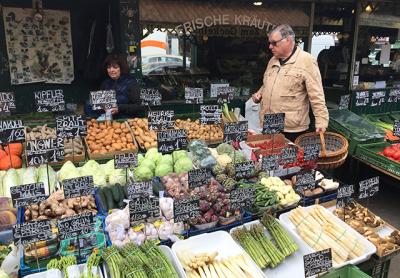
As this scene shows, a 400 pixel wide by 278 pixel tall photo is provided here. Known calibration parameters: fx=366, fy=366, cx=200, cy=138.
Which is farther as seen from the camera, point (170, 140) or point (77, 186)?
point (170, 140)

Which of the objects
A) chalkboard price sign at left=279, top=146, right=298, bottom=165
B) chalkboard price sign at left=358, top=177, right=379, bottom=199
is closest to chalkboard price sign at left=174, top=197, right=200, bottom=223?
chalkboard price sign at left=279, top=146, right=298, bottom=165

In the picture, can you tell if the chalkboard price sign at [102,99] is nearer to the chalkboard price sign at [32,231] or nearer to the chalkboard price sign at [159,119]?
the chalkboard price sign at [159,119]

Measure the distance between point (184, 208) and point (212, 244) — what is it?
0.47 metres

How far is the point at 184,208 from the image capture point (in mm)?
2902

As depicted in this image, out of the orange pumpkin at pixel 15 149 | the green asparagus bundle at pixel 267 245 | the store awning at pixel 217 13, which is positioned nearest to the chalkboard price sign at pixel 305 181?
the green asparagus bundle at pixel 267 245

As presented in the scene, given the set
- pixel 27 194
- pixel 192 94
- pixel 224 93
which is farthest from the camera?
pixel 224 93

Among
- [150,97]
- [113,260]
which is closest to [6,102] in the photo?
[150,97]

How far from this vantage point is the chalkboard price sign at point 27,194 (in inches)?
110

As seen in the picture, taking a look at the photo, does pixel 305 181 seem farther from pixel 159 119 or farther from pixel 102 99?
pixel 102 99

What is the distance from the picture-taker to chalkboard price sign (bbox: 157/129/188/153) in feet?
12.0

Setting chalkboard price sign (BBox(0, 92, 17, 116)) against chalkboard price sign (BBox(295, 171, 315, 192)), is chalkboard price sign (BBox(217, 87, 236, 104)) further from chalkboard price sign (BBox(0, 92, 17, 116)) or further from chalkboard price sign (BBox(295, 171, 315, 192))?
chalkboard price sign (BBox(0, 92, 17, 116))

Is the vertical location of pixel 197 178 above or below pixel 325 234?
above

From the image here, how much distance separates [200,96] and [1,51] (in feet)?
16.1

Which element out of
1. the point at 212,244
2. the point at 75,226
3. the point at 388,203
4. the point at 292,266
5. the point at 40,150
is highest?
the point at 40,150
